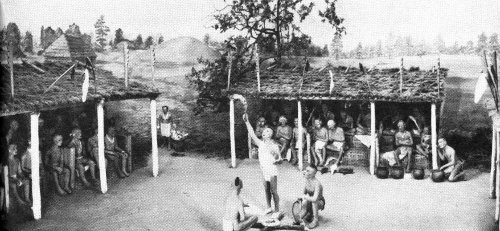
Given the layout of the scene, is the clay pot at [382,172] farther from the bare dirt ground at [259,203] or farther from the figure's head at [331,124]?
the figure's head at [331,124]

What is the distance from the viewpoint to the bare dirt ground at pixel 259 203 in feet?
31.1

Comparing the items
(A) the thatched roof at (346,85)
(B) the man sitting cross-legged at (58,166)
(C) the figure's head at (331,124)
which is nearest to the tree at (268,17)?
(A) the thatched roof at (346,85)

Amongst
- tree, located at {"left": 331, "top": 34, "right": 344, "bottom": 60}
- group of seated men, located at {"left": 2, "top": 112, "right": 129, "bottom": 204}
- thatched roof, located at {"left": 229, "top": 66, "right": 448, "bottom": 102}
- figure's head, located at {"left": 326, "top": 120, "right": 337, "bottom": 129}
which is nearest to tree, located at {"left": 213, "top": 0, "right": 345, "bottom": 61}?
tree, located at {"left": 331, "top": 34, "right": 344, "bottom": 60}

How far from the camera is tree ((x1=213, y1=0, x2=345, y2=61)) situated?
59.0ft

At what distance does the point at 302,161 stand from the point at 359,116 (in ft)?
7.85

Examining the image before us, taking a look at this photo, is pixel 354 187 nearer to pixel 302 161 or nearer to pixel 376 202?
pixel 376 202

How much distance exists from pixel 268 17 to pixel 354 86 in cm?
599

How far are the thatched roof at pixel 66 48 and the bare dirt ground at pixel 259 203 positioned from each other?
9.35m

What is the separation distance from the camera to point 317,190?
356 inches

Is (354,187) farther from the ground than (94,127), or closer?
closer

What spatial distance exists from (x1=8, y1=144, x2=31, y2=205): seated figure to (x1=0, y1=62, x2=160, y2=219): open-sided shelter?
460mm

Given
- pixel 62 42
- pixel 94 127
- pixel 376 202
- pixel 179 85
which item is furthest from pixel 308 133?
pixel 62 42

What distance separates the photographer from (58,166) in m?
11.3

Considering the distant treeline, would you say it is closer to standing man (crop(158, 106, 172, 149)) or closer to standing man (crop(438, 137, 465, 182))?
standing man (crop(438, 137, 465, 182))
